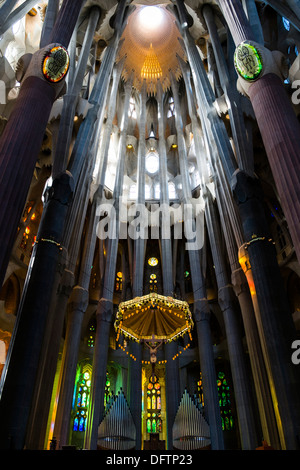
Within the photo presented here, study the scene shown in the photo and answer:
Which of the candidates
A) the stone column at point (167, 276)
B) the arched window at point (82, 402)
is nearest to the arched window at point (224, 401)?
the stone column at point (167, 276)

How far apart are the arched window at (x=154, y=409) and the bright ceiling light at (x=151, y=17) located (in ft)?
91.5

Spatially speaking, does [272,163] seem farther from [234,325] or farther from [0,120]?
[0,120]

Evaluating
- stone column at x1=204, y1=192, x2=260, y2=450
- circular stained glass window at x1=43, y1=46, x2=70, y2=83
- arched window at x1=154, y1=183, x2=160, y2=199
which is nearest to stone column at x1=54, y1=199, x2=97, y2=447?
stone column at x1=204, y1=192, x2=260, y2=450

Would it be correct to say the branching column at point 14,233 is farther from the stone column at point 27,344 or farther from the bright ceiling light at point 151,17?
the bright ceiling light at point 151,17

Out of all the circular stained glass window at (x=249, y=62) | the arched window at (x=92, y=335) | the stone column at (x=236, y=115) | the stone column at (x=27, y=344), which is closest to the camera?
the stone column at (x=27, y=344)

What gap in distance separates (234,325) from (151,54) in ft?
78.2

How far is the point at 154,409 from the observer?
21.5 m

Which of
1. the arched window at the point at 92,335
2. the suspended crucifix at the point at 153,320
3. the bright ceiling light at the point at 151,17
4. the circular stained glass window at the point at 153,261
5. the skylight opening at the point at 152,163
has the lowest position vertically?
the suspended crucifix at the point at 153,320

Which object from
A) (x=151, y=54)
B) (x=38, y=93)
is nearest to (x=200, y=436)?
(x=38, y=93)

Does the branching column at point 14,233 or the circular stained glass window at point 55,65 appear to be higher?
the circular stained glass window at point 55,65

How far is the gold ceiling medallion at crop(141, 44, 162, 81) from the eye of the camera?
2948 centimetres

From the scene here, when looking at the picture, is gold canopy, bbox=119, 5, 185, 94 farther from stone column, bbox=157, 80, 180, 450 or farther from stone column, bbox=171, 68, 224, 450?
stone column, bbox=171, 68, 224, 450

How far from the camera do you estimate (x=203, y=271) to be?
22.0 metres

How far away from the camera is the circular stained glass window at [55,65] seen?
1023 cm
